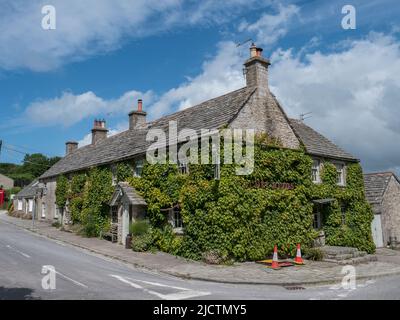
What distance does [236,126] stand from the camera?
19.0 meters

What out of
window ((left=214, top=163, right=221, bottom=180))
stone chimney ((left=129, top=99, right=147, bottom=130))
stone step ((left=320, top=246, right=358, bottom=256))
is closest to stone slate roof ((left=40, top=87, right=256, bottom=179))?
stone chimney ((left=129, top=99, right=147, bottom=130))

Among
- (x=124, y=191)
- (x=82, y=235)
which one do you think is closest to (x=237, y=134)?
(x=124, y=191)

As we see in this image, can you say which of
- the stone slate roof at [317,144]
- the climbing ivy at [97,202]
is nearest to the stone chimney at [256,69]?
the stone slate roof at [317,144]

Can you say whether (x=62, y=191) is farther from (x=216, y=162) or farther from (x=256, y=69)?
(x=256, y=69)

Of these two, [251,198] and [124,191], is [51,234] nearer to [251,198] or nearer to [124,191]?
[124,191]

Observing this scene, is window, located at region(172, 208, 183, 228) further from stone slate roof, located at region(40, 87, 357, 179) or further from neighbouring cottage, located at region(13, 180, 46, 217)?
neighbouring cottage, located at region(13, 180, 46, 217)

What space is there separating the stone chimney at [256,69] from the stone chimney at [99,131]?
61.9 ft

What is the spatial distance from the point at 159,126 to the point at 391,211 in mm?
18731

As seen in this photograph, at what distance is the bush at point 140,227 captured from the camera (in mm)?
21297

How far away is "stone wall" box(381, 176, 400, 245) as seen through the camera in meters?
28.4

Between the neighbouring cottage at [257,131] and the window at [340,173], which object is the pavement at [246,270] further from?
the window at [340,173]

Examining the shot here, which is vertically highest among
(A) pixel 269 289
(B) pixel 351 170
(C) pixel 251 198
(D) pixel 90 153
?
(D) pixel 90 153
